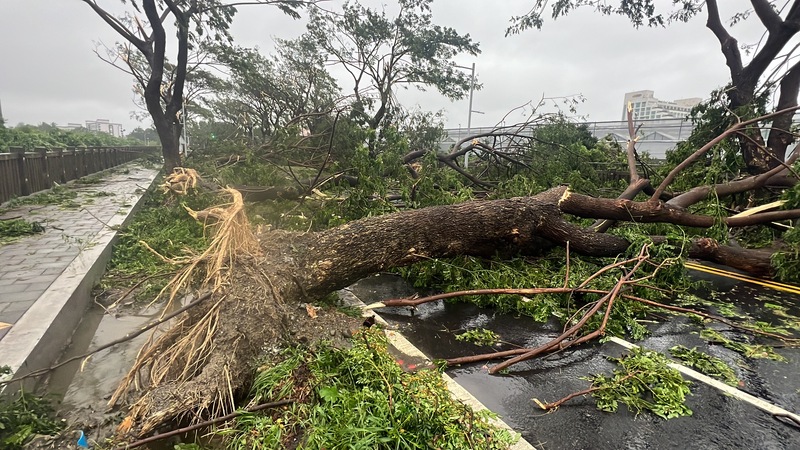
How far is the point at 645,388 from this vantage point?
104 inches

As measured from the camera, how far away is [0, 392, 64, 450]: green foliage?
199 centimetres

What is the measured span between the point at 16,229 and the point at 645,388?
25.9 feet

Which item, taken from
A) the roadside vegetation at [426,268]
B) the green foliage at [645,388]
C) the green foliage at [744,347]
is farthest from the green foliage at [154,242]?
the green foliage at [744,347]

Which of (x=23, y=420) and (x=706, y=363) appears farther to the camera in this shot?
(x=706, y=363)

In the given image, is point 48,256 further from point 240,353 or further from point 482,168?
point 482,168

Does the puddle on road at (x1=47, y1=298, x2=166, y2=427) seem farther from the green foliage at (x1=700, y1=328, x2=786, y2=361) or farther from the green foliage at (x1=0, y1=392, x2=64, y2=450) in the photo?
the green foliage at (x1=700, y1=328, x2=786, y2=361)

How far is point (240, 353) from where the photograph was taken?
A: 8.17 feet

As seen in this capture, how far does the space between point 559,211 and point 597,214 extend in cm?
72

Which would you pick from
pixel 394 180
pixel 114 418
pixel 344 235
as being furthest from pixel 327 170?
pixel 114 418

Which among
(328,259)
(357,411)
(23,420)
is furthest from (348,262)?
(23,420)

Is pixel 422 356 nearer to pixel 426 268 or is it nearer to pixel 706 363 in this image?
pixel 426 268

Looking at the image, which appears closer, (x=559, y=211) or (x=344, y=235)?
(x=344, y=235)

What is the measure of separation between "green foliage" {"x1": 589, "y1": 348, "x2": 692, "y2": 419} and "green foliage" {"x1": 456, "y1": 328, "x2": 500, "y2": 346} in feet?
2.62

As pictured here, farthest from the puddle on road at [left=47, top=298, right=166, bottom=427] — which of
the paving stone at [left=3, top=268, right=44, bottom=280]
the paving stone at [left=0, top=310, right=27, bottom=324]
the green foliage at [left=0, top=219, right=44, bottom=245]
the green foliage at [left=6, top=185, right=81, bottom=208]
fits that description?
the green foliage at [left=6, top=185, right=81, bottom=208]
